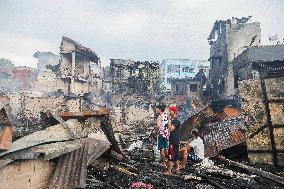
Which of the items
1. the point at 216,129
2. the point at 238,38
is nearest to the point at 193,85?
the point at 238,38

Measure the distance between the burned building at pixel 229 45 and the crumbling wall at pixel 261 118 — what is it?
26365 millimetres

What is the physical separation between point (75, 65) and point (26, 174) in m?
31.6

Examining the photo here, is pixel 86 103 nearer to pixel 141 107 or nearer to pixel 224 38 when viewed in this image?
pixel 141 107

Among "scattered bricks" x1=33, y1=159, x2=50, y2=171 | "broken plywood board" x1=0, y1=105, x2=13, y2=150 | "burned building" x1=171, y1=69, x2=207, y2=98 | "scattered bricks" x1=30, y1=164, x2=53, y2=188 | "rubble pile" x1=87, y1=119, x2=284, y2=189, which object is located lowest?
"rubble pile" x1=87, y1=119, x2=284, y2=189

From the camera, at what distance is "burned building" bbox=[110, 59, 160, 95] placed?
36000 mm

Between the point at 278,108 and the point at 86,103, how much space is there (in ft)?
81.8

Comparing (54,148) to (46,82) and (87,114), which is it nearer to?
(87,114)

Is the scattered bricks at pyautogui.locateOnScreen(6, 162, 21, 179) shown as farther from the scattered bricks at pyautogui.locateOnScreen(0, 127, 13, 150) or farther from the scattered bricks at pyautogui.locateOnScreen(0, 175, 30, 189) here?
the scattered bricks at pyautogui.locateOnScreen(0, 127, 13, 150)

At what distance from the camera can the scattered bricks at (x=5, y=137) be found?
4.46 metres

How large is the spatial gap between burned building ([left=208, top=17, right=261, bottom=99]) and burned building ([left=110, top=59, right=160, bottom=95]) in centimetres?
829

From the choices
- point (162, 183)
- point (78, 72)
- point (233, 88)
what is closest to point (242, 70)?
point (233, 88)

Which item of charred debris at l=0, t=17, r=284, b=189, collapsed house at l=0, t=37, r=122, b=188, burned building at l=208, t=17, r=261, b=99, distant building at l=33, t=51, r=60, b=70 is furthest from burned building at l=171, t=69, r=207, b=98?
distant building at l=33, t=51, r=60, b=70

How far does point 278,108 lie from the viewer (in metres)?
9.10

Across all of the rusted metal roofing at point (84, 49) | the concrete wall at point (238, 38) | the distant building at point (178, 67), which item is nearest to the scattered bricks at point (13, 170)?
the rusted metal roofing at point (84, 49)
